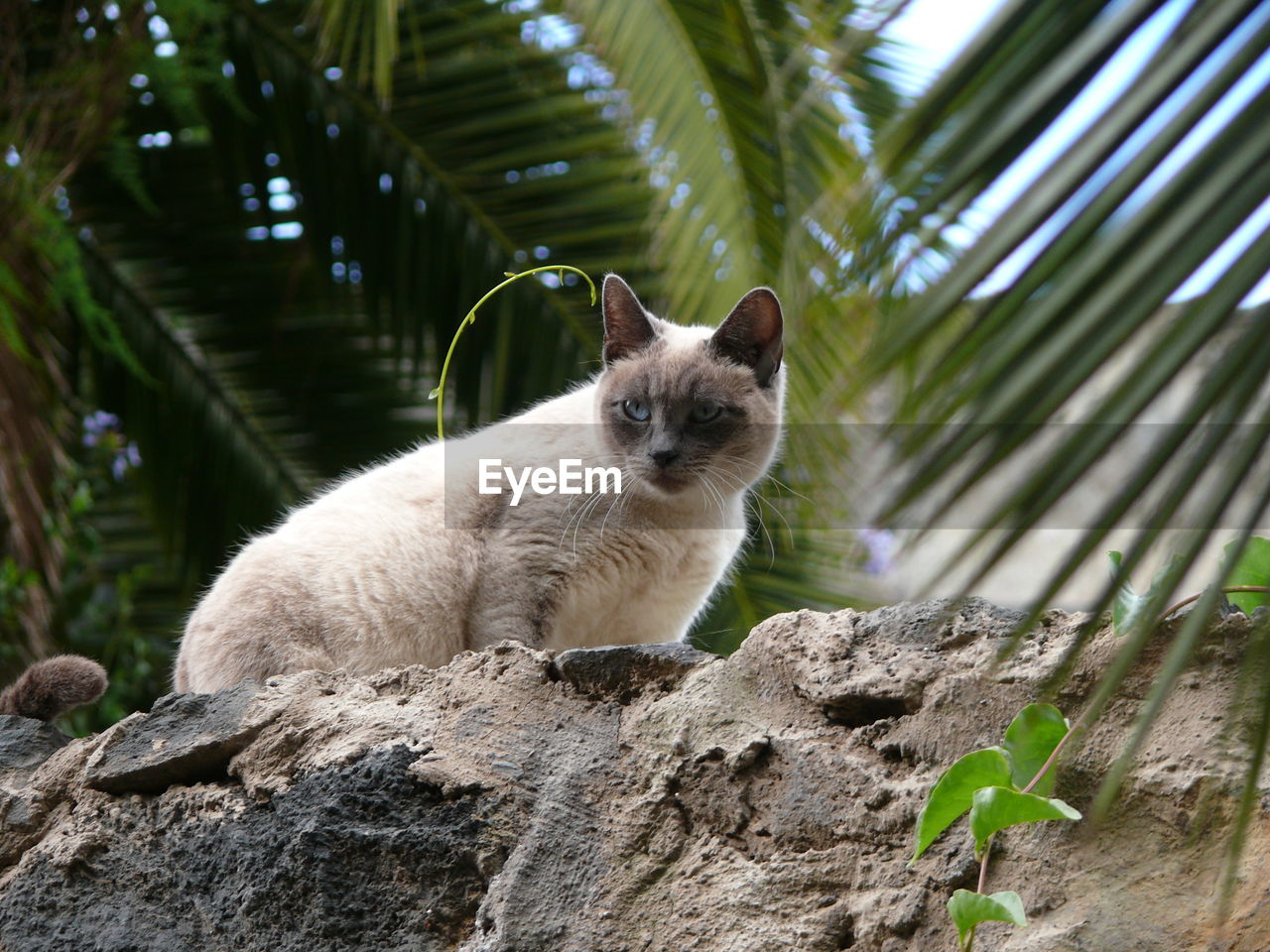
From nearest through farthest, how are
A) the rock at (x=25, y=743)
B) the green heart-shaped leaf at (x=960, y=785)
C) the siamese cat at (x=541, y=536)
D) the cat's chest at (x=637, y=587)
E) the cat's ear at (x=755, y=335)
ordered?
the green heart-shaped leaf at (x=960, y=785)
the rock at (x=25, y=743)
the siamese cat at (x=541, y=536)
the cat's chest at (x=637, y=587)
the cat's ear at (x=755, y=335)

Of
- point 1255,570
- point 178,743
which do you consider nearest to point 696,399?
point 178,743

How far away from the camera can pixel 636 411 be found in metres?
3.33

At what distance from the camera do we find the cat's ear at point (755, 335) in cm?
324

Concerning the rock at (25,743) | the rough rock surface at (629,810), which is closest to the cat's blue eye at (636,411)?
the rough rock surface at (629,810)

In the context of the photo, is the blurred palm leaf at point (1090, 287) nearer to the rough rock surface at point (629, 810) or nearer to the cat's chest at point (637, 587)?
the rough rock surface at point (629, 810)

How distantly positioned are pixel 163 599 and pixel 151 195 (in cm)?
208

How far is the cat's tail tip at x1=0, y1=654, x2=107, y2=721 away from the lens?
2.86 metres

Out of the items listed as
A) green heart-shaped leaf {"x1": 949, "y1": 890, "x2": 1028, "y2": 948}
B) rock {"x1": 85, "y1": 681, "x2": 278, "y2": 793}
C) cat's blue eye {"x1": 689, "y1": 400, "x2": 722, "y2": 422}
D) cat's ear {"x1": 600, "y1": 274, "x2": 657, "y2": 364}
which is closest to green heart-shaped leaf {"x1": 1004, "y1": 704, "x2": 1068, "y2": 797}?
green heart-shaped leaf {"x1": 949, "y1": 890, "x2": 1028, "y2": 948}

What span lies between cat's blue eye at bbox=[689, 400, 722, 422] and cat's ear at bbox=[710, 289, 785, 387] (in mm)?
153

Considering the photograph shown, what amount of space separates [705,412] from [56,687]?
1.76 metres

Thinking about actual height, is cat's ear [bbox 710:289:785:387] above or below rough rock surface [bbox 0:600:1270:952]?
above

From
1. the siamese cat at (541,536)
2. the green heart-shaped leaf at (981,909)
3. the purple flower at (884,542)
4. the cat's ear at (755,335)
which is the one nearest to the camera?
the purple flower at (884,542)

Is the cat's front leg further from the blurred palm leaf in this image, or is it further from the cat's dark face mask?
the blurred palm leaf

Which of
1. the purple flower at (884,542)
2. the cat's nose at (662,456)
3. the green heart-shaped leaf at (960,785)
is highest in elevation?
the purple flower at (884,542)
